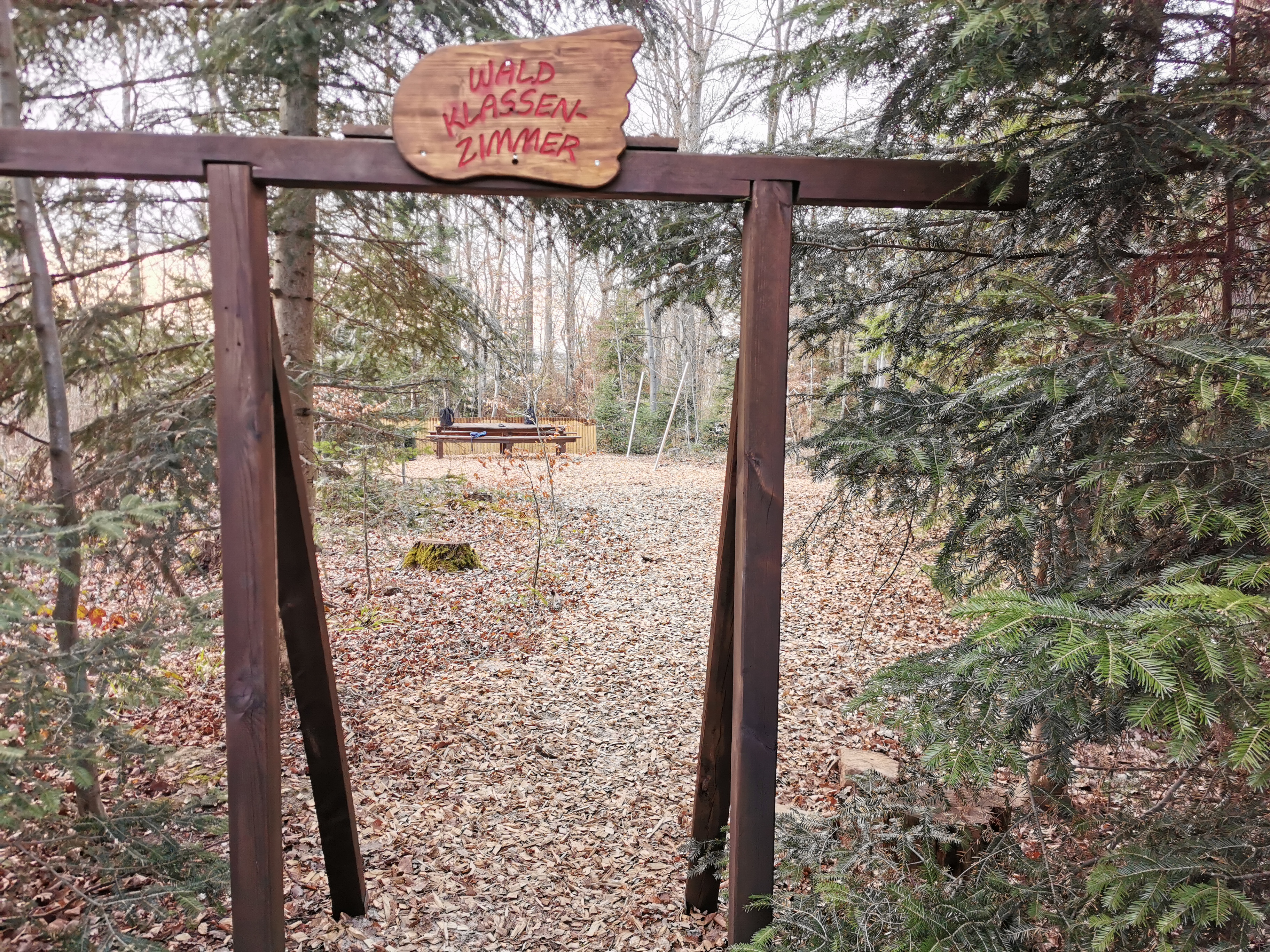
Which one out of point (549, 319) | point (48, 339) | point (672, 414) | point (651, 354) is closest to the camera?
point (48, 339)

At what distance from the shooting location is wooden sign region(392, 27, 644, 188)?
2182mm

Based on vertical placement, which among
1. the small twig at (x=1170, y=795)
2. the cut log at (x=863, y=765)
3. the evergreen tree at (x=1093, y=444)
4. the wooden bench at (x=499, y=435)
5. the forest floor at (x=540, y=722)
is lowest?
the forest floor at (x=540, y=722)

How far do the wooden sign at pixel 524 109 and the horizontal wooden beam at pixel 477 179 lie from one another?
51mm

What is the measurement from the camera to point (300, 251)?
4750mm

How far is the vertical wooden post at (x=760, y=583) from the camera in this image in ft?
7.70

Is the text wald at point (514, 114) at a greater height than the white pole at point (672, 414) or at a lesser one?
greater

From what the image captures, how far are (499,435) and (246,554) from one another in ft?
41.2

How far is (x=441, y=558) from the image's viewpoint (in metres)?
8.02

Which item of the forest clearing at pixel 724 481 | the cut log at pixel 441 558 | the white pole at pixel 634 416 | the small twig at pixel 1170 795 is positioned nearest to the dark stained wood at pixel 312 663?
the forest clearing at pixel 724 481

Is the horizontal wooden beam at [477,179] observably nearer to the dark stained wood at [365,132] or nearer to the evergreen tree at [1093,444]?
the dark stained wood at [365,132]

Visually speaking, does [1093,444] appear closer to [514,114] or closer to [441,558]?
[514,114]

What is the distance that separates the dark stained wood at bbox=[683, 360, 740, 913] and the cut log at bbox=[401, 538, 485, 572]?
17.3 ft

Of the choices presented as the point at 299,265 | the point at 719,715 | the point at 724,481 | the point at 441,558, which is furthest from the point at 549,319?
the point at 719,715

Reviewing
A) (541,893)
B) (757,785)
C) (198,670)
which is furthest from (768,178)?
(198,670)
